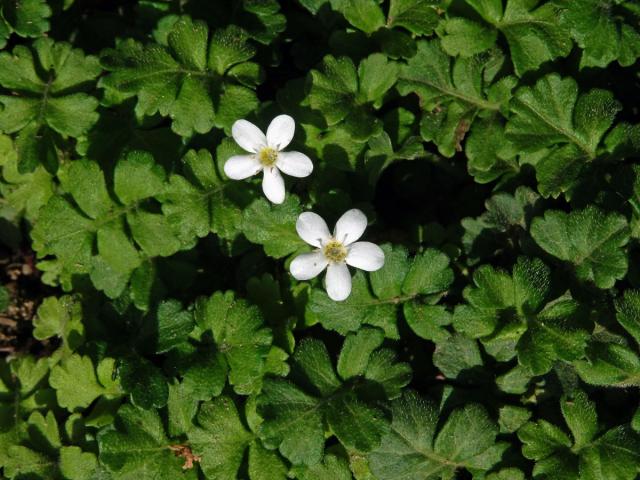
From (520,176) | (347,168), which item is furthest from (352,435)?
(520,176)

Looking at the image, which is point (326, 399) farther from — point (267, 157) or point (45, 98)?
point (45, 98)

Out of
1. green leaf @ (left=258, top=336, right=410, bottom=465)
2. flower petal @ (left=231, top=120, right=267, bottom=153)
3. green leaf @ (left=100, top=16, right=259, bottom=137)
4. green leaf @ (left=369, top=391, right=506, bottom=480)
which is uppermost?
green leaf @ (left=100, top=16, right=259, bottom=137)

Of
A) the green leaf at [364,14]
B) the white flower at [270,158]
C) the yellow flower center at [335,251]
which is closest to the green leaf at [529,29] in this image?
the green leaf at [364,14]

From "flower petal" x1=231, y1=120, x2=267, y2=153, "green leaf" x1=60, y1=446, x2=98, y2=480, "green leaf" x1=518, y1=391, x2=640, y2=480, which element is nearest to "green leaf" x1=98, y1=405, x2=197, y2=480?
"green leaf" x1=60, y1=446, x2=98, y2=480

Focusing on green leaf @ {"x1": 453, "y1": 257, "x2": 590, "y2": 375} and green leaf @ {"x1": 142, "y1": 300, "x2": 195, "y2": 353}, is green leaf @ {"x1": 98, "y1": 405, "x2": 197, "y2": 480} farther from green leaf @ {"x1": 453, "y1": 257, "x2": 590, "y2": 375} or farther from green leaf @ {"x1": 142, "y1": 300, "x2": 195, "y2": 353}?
green leaf @ {"x1": 453, "y1": 257, "x2": 590, "y2": 375}

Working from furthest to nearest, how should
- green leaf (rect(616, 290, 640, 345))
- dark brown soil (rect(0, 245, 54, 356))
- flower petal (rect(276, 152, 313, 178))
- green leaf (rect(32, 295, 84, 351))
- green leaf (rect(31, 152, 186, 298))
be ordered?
dark brown soil (rect(0, 245, 54, 356)) → green leaf (rect(32, 295, 84, 351)) → green leaf (rect(31, 152, 186, 298)) → flower petal (rect(276, 152, 313, 178)) → green leaf (rect(616, 290, 640, 345))

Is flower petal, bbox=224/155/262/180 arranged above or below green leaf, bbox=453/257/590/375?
above

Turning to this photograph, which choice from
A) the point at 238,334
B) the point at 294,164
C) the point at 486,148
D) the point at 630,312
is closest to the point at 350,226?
the point at 294,164
